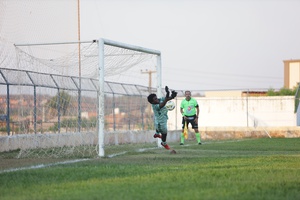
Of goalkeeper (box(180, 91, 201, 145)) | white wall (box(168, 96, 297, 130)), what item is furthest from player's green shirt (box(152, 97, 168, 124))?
white wall (box(168, 96, 297, 130))

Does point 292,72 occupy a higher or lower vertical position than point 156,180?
higher

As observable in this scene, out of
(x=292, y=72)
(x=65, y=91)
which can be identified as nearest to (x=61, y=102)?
(x=65, y=91)

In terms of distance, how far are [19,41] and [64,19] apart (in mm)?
4701

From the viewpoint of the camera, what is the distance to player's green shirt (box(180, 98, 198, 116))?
2772cm

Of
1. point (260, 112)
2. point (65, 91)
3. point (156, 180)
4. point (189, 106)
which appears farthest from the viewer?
point (260, 112)

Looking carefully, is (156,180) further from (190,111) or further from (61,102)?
(190,111)

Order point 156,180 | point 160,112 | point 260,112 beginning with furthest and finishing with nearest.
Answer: point 260,112, point 160,112, point 156,180

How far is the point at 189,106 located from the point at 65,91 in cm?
495

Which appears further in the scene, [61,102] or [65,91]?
[65,91]

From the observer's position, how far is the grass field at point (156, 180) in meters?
10.2

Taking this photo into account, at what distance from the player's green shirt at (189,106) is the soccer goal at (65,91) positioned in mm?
2154

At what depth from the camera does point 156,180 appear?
12.1 m

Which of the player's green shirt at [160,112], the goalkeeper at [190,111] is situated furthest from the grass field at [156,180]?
the goalkeeper at [190,111]

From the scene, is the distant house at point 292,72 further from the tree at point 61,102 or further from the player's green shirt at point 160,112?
the player's green shirt at point 160,112
